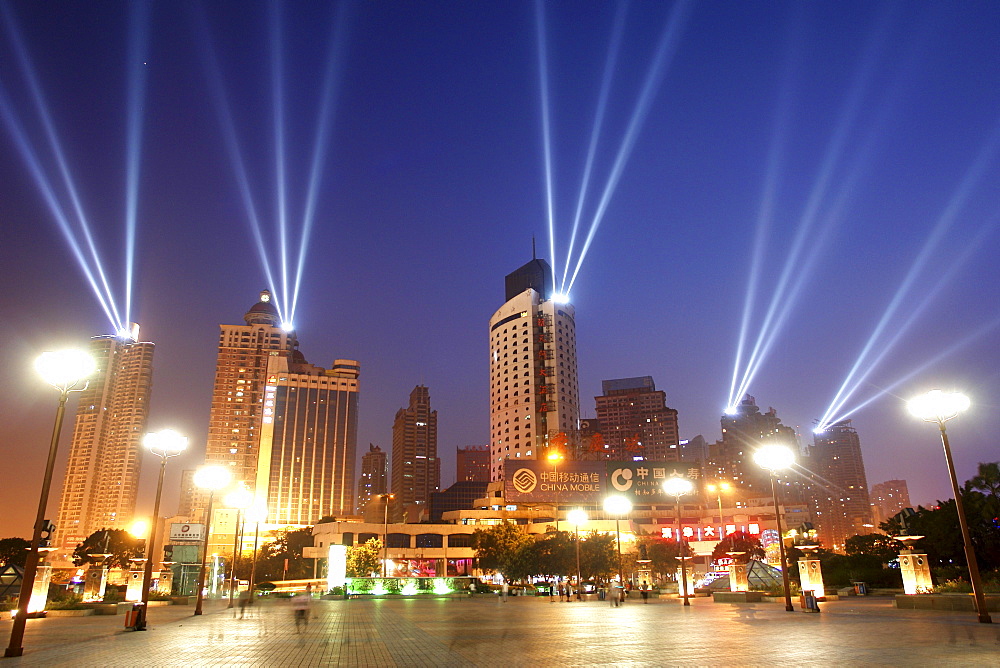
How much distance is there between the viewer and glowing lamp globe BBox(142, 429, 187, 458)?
1083 inches

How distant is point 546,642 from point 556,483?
67.6 m

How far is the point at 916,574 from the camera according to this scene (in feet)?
96.8

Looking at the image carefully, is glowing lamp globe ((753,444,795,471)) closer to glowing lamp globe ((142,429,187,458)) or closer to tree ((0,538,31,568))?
glowing lamp globe ((142,429,187,458))

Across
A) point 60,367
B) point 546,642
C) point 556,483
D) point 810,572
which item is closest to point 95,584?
point 60,367

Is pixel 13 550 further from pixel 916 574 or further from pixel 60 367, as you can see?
pixel 916 574

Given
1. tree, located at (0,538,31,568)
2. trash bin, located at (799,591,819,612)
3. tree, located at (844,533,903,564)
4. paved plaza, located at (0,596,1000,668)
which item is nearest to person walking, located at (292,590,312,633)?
paved plaza, located at (0,596,1000,668)

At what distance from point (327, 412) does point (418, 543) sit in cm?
9534

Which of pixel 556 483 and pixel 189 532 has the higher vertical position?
pixel 556 483

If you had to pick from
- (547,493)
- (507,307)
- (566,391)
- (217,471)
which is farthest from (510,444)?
(217,471)

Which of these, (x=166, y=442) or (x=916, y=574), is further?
(x=916, y=574)

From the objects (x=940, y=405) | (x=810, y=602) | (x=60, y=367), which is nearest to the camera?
(x=60, y=367)

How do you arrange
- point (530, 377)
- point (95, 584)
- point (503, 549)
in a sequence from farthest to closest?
1. point (530, 377)
2. point (503, 549)
3. point (95, 584)

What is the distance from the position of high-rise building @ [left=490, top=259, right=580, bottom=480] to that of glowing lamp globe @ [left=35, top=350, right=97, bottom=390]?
396 feet

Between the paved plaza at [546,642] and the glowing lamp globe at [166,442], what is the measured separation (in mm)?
6713
